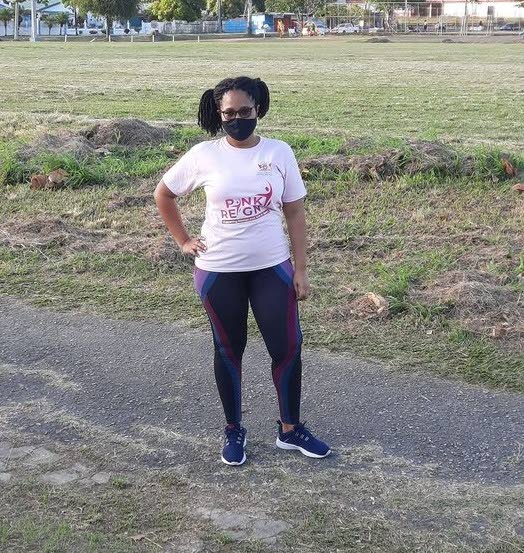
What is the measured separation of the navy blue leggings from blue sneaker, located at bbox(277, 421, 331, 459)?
2.3 inches

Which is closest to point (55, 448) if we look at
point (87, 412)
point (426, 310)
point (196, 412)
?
point (87, 412)

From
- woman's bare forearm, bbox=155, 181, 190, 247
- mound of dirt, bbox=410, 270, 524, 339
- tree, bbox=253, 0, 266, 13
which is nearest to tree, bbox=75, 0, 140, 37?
tree, bbox=253, 0, 266, 13

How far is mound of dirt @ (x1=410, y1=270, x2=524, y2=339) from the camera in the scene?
5.74m

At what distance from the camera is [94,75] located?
1264 inches

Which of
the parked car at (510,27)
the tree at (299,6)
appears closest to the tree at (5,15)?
the tree at (299,6)

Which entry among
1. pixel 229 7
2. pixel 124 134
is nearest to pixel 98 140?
pixel 124 134

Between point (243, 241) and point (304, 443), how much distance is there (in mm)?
1007

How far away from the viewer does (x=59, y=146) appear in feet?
38.7

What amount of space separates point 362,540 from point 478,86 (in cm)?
2421

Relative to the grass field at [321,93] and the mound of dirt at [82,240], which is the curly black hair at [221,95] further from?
the grass field at [321,93]

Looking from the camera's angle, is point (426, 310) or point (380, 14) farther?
point (380, 14)

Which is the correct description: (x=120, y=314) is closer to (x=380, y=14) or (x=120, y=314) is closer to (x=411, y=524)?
(x=411, y=524)

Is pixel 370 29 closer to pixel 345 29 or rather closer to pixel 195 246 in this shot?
pixel 345 29

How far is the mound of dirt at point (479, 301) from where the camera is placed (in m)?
5.74
